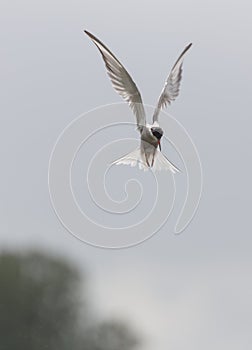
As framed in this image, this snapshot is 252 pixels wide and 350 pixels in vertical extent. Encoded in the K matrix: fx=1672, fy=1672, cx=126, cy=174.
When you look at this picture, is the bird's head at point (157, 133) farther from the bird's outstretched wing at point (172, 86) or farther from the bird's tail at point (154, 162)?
the bird's outstretched wing at point (172, 86)

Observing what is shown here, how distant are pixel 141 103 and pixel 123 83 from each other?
112mm

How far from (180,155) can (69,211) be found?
95cm

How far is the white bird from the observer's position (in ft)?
21.7

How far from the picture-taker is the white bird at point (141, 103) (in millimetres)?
6613

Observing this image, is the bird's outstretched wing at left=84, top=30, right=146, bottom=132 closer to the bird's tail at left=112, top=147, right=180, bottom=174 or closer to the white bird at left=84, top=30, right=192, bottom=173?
the white bird at left=84, top=30, right=192, bottom=173

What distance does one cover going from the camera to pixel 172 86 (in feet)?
23.2

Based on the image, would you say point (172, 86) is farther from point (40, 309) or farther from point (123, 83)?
point (40, 309)

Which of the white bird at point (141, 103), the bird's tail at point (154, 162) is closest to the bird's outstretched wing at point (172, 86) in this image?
the white bird at point (141, 103)

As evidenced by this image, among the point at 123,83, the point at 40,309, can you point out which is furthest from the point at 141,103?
the point at 40,309

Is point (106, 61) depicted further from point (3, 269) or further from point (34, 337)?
point (3, 269)

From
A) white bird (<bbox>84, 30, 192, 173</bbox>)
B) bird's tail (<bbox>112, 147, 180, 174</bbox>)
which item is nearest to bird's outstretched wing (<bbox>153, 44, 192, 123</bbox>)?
white bird (<bbox>84, 30, 192, 173</bbox>)

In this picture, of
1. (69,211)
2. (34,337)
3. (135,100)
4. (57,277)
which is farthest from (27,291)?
(135,100)

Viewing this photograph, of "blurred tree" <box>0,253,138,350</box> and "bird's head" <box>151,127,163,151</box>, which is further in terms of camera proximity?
"blurred tree" <box>0,253,138,350</box>

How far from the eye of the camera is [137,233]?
773cm
